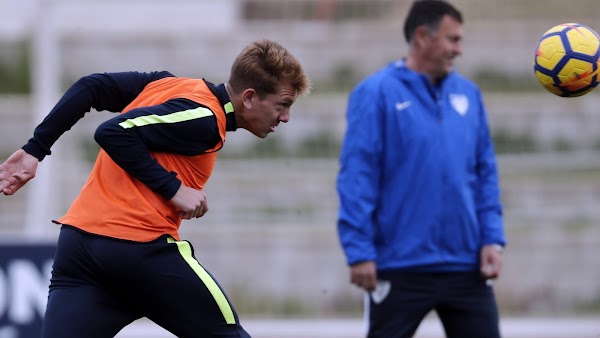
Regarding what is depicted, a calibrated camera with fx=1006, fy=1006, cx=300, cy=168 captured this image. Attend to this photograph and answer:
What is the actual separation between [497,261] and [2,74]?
917cm

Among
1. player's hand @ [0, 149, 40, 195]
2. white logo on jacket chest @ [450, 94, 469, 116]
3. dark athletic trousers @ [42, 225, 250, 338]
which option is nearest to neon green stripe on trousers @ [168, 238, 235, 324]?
dark athletic trousers @ [42, 225, 250, 338]

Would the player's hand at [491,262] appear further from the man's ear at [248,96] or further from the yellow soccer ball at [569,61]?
the man's ear at [248,96]

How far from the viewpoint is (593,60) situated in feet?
15.5

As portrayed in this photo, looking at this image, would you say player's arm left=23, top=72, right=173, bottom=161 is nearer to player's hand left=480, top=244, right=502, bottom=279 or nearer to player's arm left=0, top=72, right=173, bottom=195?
player's arm left=0, top=72, right=173, bottom=195

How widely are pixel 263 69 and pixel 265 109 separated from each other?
172mm

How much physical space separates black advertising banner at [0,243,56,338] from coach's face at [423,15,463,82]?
12.1 feet

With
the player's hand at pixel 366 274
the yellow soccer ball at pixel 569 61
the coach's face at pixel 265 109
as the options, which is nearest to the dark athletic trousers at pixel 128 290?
the coach's face at pixel 265 109

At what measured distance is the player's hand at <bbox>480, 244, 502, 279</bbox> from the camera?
5.19m

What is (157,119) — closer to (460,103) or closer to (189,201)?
(189,201)

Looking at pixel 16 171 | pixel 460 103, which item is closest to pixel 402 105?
pixel 460 103

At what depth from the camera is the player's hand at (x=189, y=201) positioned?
3896 millimetres

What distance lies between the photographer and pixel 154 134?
391 cm

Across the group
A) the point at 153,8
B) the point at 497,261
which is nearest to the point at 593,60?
the point at 497,261

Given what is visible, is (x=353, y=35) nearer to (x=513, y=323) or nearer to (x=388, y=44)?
(x=388, y=44)
